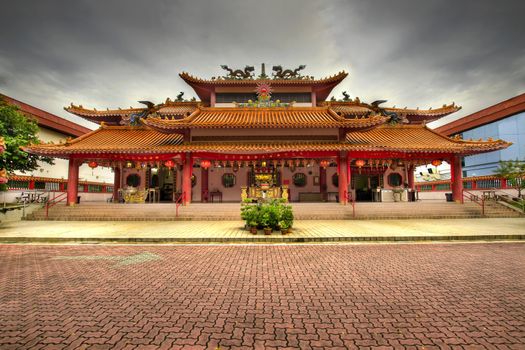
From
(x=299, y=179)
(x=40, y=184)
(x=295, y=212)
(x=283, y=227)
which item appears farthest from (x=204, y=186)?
(x=283, y=227)

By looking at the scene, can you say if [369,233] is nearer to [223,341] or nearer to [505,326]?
[505,326]

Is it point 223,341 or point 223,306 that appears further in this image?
point 223,306

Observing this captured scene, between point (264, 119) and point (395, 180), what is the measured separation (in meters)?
11.3

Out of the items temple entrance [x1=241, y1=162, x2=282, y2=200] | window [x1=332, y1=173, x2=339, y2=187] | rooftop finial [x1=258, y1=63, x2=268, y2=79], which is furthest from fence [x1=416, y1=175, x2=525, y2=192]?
rooftop finial [x1=258, y1=63, x2=268, y2=79]

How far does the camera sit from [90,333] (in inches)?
102

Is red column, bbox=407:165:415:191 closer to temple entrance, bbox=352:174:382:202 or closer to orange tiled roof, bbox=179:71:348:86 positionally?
temple entrance, bbox=352:174:382:202

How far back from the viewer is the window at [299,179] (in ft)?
62.4

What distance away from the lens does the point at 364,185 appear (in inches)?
778

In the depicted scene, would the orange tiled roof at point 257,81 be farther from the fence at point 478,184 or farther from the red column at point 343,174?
the fence at point 478,184

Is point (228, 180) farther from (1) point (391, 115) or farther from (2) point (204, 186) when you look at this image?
(1) point (391, 115)

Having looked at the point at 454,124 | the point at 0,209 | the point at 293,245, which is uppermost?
the point at 454,124

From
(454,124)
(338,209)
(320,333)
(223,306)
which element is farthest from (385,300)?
(454,124)

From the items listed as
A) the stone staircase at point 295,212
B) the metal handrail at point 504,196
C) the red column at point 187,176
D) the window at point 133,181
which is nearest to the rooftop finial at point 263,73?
the red column at point 187,176

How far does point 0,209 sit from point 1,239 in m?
4.02
